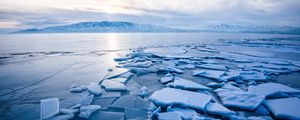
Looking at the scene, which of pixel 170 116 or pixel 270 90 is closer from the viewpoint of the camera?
pixel 170 116

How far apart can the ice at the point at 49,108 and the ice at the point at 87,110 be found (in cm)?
41

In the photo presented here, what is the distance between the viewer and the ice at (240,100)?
3313 millimetres

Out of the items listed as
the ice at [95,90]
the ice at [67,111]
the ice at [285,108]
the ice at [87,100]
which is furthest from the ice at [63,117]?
the ice at [285,108]

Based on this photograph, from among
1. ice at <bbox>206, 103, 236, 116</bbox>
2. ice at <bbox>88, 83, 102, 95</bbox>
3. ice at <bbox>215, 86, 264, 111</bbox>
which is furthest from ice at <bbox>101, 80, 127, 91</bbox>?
ice at <bbox>215, 86, 264, 111</bbox>

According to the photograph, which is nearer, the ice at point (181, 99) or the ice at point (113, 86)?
A: the ice at point (181, 99)

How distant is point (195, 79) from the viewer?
5.45 m

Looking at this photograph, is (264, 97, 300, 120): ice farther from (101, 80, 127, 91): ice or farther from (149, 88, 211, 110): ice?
(101, 80, 127, 91): ice

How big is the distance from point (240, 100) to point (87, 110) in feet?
9.77

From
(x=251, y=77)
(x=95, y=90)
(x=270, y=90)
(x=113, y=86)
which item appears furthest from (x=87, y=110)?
(x=251, y=77)

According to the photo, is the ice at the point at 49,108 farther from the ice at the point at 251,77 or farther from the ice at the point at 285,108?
the ice at the point at 251,77

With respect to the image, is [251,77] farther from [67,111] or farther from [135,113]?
[67,111]

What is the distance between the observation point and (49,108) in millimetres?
3119

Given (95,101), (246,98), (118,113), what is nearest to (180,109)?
(118,113)

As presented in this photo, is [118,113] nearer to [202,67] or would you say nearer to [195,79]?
[195,79]
